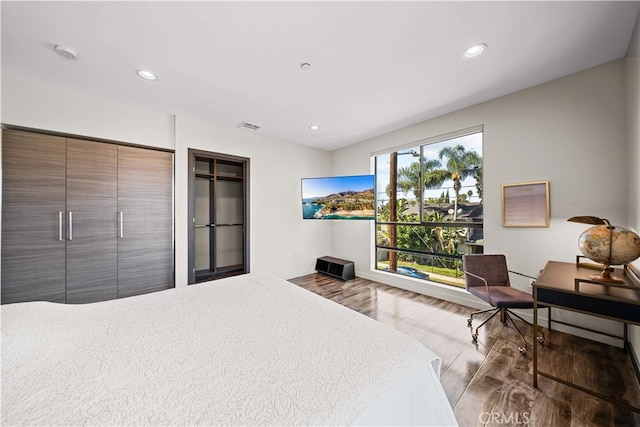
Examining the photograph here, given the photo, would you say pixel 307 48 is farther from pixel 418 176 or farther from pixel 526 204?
pixel 526 204

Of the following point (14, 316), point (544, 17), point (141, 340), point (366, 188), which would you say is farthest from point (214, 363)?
point (366, 188)

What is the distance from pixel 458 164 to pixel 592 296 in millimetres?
2307

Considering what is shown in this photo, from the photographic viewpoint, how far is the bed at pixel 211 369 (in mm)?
751

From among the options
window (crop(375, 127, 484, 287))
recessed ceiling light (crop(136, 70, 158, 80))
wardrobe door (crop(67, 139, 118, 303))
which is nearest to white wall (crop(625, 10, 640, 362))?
window (crop(375, 127, 484, 287))

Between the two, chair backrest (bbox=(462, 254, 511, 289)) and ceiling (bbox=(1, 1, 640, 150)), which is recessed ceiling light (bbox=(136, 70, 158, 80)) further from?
chair backrest (bbox=(462, 254, 511, 289))

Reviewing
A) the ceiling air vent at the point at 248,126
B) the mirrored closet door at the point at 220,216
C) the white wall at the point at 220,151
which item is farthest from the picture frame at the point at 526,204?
the mirrored closet door at the point at 220,216

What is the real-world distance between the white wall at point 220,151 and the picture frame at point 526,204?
3234mm

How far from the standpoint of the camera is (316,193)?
14.2ft

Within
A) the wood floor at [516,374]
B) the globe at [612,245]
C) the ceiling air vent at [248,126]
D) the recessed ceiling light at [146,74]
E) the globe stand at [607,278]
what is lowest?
Result: the wood floor at [516,374]

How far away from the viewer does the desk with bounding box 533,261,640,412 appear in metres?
1.37

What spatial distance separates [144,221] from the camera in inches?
118

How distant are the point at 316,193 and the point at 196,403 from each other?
371cm

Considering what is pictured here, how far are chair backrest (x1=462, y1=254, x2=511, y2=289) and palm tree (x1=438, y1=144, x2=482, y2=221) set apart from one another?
0.81 metres

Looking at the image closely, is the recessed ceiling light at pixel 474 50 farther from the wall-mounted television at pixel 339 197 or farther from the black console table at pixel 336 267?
the black console table at pixel 336 267
